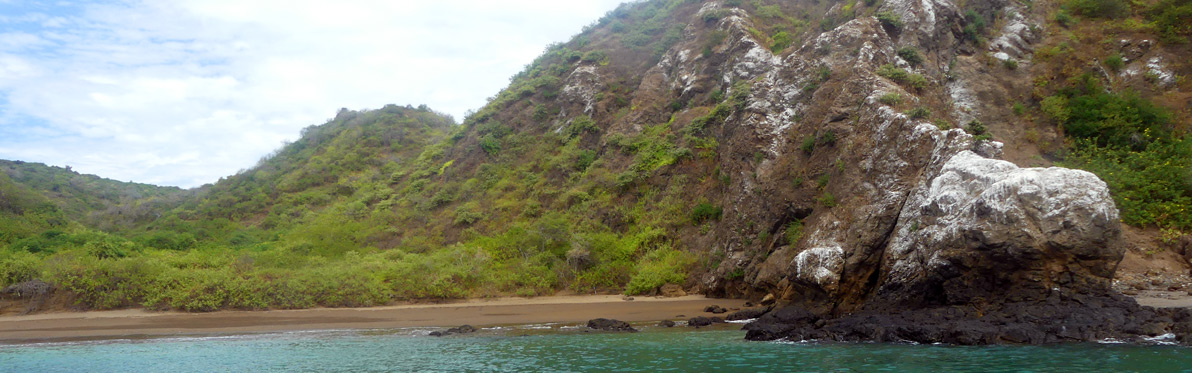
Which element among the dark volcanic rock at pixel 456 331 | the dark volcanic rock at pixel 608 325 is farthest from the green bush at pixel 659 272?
the dark volcanic rock at pixel 456 331

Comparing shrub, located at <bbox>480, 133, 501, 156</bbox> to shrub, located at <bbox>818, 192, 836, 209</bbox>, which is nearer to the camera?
shrub, located at <bbox>818, 192, 836, 209</bbox>

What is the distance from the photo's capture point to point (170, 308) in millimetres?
23734

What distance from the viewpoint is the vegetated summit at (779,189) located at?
53.3ft

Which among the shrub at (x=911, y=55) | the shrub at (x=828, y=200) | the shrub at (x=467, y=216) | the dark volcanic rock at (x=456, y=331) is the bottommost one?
the dark volcanic rock at (x=456, y=331)

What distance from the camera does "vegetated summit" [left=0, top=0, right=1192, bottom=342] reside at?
640 inches

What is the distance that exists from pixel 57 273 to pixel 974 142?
3116 centimetres

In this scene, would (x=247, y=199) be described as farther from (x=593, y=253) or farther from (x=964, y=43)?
(x=964, y=43)

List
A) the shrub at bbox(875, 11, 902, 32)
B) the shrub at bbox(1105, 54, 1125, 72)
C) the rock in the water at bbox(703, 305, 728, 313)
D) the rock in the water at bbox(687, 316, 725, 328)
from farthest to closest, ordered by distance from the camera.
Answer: the shrub at bbox(875, 11, 902, 32), the shrub at bbox(1105, 54, 1125, 72), the rock in the water at bbox(703, 305, 728, 313), the rock in the water at bbox(687, 316, 725, 328)

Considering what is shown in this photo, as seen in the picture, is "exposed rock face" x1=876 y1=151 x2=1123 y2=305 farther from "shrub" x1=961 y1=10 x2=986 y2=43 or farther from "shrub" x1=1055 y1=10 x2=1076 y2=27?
"shrub" x1=1055 y1=10 x2=1076 y2=27

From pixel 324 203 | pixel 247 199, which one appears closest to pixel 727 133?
pixel 324 203

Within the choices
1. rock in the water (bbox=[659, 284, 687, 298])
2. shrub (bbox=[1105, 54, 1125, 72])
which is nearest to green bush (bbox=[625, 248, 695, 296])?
rock in the water (bbox=[659, 284, 687, 298])

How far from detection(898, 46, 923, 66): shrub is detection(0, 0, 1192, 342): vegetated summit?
13cm

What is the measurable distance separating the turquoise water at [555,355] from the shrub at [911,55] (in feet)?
52.0

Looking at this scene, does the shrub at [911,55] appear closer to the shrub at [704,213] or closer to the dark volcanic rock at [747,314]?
the shrub at [704,213]
